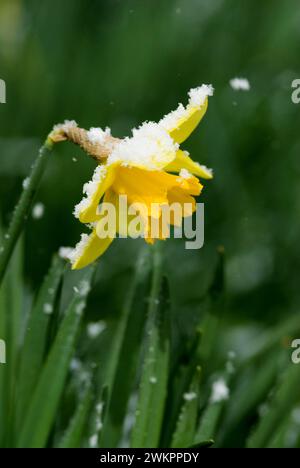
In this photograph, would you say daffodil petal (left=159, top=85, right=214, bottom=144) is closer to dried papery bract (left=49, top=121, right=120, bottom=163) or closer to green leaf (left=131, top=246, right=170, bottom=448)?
dried papery bract (left=49, top=121, right=120, bottom=163)

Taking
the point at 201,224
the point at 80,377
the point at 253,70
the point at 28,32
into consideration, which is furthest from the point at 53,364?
the point at 253,70

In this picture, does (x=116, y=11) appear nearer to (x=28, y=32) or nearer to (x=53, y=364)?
(x=28, y=32)

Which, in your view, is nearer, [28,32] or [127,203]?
[127,203]

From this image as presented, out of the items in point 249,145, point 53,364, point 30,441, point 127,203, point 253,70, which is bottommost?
point 30,441

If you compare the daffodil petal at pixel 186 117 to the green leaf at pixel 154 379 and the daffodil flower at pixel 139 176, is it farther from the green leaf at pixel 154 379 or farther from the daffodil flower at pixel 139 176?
the green leaf at pixel 154 379

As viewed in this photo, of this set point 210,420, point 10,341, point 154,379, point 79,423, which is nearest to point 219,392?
point 210,420

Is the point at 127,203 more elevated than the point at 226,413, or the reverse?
the point at 127,203

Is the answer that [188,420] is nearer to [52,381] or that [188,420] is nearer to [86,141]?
[52,381]
